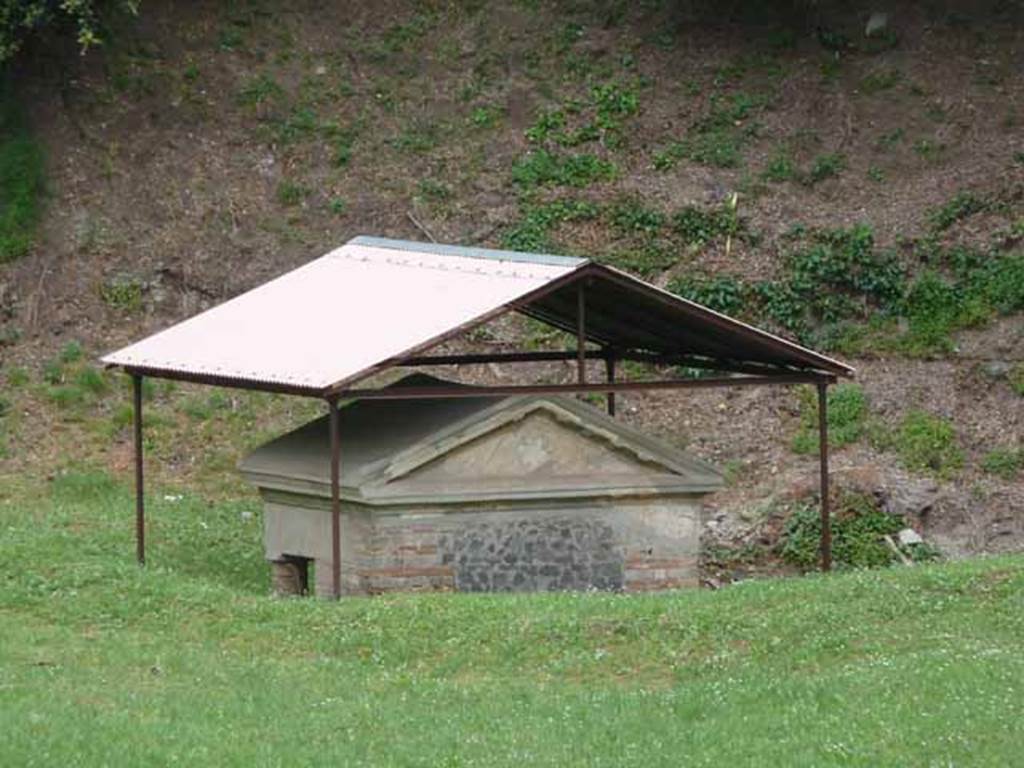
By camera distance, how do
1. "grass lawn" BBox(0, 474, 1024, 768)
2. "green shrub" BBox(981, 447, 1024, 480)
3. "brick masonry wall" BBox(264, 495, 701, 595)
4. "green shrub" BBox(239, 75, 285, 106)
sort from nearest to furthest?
"grass lawn" BBox(0, 474, 1024, 768) → "brick masonry wall" BBox(264, 495, 701, 595) → "green shrub" BBox(981, 447, 1024, 480) → "green shrub" BBox(239, 75, 285, 106)

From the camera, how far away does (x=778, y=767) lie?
35.4ft

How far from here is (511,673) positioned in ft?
46.6

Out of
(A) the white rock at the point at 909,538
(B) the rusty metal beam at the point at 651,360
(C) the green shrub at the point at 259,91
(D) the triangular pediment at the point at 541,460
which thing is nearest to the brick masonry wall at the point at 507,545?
(D) the triangular pediment at the point at 541,460

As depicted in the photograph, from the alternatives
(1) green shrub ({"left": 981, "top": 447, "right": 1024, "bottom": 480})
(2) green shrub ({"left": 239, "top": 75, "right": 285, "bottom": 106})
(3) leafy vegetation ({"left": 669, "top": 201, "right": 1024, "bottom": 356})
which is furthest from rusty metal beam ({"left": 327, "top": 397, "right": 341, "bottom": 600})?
(2) green shrub ({"left": 239, "top": 75, "right": 285, "bottom": 106})

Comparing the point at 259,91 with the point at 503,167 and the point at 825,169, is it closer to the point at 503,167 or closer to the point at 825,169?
the point at 503,167

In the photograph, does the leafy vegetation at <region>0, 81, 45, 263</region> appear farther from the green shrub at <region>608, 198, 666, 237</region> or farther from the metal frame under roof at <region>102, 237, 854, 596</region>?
the metal frame under roof at <region>102, 237, 854, 596</region>

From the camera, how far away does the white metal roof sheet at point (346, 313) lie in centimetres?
1689

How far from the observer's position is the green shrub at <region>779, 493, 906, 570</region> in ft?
70.5

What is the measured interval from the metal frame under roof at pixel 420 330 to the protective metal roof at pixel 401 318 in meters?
0.02

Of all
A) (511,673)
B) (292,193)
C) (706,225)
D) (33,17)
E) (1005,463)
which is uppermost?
(33,17)

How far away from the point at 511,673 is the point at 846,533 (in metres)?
8.36

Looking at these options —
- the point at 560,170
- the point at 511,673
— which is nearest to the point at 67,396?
the point at 560,170

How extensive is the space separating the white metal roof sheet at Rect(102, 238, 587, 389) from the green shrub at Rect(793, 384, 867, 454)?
7079 mm

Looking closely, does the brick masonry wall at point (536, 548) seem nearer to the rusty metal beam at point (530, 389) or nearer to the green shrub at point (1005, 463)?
the rusty metal beam at point (530, 389)
